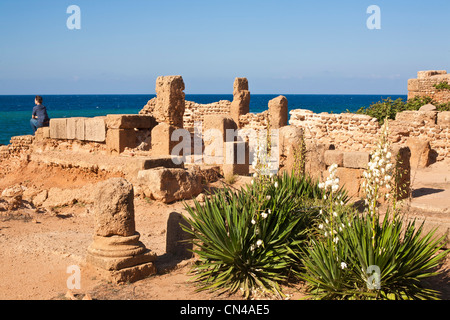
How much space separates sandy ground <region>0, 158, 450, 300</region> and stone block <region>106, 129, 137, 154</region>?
8.99 feet

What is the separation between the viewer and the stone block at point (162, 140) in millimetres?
11656

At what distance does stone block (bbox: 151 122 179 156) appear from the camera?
459 inches

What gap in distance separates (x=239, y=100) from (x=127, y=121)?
10067 mm

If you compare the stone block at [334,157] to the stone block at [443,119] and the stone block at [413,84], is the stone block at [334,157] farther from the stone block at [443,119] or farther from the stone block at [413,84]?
the stone block at [413,84]

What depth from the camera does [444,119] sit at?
14594 millimetres

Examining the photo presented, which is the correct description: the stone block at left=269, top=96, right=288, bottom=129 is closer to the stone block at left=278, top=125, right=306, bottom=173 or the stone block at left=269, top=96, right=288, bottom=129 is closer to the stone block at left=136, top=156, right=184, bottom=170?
the stone block at left=278, top=125, right=306, bottom=173

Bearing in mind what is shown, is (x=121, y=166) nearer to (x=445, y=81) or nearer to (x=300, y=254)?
(x=300, y=254)

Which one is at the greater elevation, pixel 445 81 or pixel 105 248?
pixel 445 81

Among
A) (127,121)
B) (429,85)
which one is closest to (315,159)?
(127,121)

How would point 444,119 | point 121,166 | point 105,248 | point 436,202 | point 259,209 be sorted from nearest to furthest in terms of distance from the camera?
1. point 259,209
2. point 105,248
3. point 436,202
4. point 121,166
5. point 444,119

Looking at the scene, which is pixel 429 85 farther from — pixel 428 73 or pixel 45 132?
pixel 45 132

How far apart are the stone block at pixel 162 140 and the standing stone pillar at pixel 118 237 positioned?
20.1 ft
